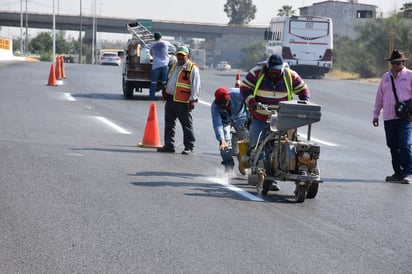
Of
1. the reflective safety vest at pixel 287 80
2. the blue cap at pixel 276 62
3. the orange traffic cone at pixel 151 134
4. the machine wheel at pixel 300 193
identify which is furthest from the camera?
the orange traffic cone at pixel 151 134

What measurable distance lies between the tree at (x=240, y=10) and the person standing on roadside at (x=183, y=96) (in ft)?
583

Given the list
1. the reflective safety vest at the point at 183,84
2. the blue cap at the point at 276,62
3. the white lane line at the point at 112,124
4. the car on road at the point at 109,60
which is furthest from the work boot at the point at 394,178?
the car on road at the point at 109,60

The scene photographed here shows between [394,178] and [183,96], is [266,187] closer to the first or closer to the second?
[394,178]

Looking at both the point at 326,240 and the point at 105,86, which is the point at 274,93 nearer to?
the point at 326,240

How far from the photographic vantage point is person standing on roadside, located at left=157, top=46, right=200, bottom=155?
50.5ft

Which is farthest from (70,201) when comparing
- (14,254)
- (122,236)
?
(14,254)

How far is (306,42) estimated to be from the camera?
52.2 m

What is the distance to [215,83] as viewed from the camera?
4216 cm

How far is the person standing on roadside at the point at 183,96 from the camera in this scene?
50.5ft

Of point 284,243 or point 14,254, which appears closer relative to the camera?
point 14,254

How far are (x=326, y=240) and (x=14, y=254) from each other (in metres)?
2.77

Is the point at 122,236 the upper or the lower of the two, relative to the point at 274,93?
lower

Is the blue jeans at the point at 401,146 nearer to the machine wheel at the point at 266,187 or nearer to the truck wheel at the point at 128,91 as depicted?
the machine wheel at the point at 266,187

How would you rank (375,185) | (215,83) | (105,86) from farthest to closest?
(215,83) < (105,86) < (375,185)
